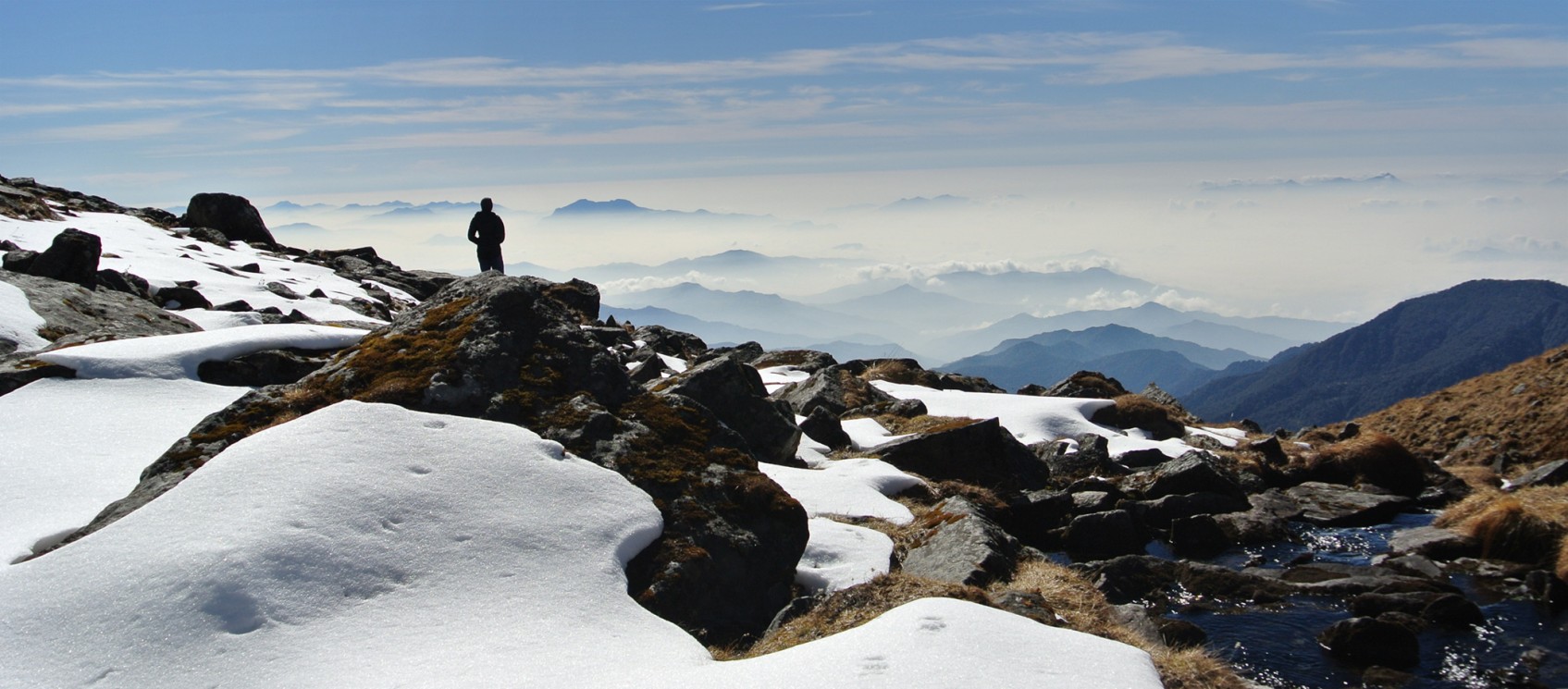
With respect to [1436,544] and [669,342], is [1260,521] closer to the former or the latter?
[1436,544]

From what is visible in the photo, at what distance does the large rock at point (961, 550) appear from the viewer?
1484 centimetres

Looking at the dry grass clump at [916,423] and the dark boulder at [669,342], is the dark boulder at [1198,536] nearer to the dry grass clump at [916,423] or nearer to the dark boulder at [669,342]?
the dry grass clump at [916,423]

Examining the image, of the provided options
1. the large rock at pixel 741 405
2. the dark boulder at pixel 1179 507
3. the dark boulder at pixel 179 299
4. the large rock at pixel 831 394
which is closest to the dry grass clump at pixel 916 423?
the large rock at pixel 831 394

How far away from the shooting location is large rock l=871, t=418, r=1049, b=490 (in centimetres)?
2428

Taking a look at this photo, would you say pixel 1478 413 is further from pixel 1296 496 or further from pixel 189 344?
pixel 189 344

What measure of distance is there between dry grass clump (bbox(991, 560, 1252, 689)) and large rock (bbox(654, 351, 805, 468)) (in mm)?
6310

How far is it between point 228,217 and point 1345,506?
6477 centimetres

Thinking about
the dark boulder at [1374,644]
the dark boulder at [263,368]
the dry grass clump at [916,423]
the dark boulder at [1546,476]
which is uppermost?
the dark boulder at [263,368]

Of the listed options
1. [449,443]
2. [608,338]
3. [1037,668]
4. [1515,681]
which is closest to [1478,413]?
[1515,681]

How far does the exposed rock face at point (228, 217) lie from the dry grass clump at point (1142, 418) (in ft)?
176

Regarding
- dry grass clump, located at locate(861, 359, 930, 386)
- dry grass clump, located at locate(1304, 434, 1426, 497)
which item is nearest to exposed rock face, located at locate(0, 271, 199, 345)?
dry grass clump, located at locate(861, 359, 930, 386)

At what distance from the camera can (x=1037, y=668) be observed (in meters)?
9.36

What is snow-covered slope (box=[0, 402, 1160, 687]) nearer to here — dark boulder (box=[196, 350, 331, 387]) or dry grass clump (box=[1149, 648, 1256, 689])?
→ dry grass clump (box=[1149, 648, 1256, 689])

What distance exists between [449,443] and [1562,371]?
39.6 metres
